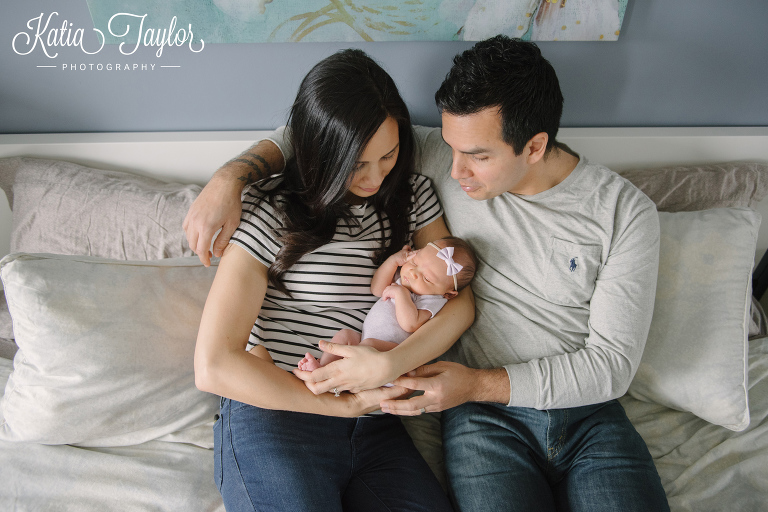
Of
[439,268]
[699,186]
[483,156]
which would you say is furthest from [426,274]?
[699,186]

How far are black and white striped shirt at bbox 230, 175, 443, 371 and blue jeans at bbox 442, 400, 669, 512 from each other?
20.1 inches

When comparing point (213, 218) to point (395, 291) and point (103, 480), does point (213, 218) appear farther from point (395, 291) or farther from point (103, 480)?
point (103, 480)

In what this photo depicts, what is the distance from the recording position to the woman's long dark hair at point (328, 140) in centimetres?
124

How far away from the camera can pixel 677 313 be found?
1590 millimetres

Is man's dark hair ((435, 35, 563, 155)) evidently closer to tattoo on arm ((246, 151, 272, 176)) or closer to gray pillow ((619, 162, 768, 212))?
tattoo on arm ((246, 151, 272, 176))

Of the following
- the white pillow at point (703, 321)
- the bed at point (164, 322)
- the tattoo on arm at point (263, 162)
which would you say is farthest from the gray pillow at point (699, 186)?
the tattoo on arm at point (263, 162)

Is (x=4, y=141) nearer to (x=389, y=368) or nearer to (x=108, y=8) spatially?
(x=108, y=8)

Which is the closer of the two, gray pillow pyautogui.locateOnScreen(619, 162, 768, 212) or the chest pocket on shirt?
the chest pocket on shirt

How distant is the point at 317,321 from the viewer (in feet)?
4.87

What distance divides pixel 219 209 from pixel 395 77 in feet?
2.94

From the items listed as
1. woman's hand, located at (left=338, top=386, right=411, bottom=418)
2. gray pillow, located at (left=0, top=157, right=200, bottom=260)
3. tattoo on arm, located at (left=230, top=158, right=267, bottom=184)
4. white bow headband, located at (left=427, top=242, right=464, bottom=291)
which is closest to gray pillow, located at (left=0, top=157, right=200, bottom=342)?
gray pillow, located at (left=0, top=157, right=200, bottom=260)

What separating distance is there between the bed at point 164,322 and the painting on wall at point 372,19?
38 cm

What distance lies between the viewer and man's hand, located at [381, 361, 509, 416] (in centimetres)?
137

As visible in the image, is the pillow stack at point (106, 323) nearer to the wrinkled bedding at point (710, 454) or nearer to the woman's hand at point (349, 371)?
the woman's hand at point (349, 371)
